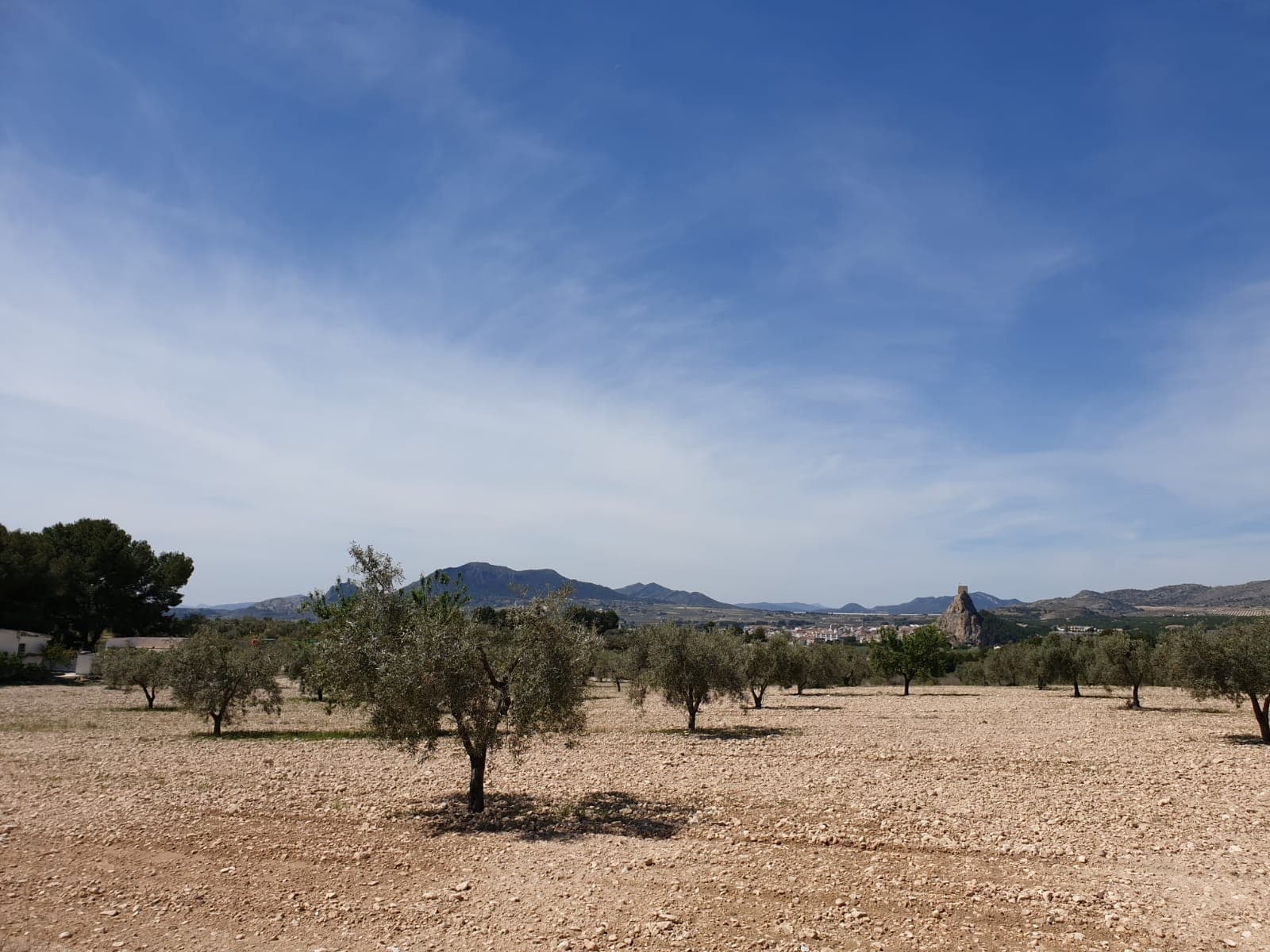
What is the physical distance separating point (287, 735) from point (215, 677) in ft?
15.0

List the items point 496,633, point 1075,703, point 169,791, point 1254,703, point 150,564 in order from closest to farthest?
point 496,633 < point 169,791 < point 1254,703 < point 1075,703 < point 150,564

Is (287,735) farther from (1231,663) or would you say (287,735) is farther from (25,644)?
(25,644)

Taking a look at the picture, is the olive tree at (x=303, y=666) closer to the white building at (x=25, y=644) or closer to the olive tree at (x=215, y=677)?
the olive tree at (x=215, y=677)

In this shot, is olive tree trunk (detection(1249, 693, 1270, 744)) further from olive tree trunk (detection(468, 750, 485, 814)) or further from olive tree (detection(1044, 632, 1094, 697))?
olive tree trunk (detection(468, 750, 485, 814))

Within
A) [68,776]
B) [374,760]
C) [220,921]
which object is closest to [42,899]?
[220,921]

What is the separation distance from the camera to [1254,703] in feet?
99.0

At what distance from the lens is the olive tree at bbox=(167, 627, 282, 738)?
3397 centimetres

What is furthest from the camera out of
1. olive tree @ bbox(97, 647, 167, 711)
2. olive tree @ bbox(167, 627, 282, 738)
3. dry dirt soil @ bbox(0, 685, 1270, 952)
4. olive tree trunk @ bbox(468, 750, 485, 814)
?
olive tree @ bbox(97, 647, 167, 711)

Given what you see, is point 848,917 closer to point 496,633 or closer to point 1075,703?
point 496,633

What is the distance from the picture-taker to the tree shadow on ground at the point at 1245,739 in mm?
28656

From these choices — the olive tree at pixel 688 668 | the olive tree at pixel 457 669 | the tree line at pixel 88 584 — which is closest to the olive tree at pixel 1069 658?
the olive tree at pixel 688 668

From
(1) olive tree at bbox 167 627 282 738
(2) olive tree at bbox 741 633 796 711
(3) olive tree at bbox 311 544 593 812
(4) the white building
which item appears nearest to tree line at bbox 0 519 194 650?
(4) the white building

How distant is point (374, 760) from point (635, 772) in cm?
982

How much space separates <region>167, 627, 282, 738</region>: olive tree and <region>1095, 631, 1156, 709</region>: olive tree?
51.9 metres
